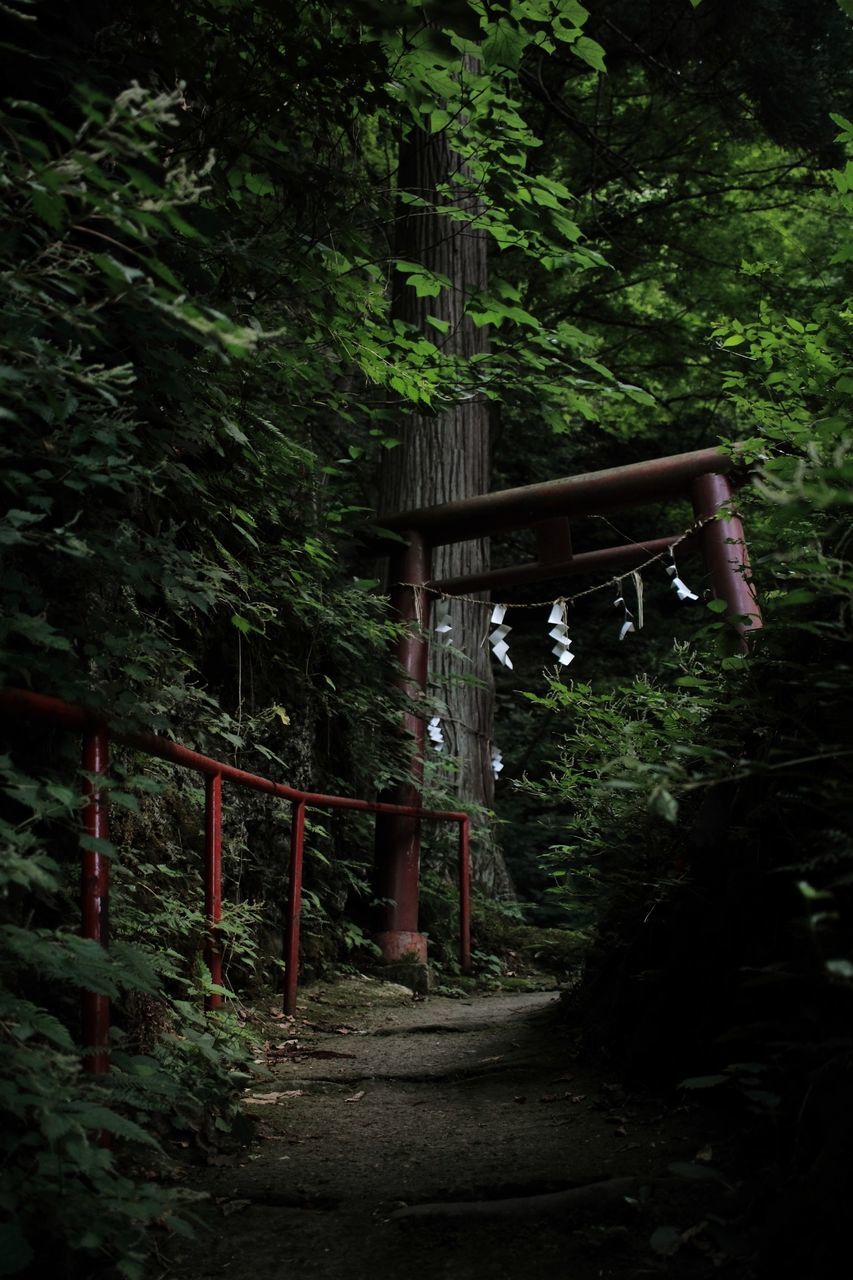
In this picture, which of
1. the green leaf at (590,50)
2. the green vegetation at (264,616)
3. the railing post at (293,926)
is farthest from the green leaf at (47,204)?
the railing post at (293,926)

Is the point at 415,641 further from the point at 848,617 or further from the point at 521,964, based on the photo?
the point at 848,617

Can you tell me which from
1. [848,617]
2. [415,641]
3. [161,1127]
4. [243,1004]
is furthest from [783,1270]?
[415,641]

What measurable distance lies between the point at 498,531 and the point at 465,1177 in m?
4.93

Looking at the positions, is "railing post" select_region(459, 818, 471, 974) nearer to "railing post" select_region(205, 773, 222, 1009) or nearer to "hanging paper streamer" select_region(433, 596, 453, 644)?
"hanging paper streamer" select_region(433, 596, 453, 644)

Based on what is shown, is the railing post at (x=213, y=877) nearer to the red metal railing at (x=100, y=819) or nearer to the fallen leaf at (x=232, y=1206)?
the red metal railing at (x=100, y=819)

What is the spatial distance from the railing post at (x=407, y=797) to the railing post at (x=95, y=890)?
13.8 feet

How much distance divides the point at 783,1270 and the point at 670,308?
42.8 feet

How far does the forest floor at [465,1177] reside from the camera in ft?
6.85

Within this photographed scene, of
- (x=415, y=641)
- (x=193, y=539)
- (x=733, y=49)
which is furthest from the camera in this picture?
(x=733, y=49)

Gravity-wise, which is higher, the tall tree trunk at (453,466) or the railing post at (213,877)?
the tall tree trunk at (453,466)

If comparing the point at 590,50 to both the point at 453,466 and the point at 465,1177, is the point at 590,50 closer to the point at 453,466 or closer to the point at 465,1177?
the point at 465,1177

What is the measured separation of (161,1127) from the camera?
111 inches

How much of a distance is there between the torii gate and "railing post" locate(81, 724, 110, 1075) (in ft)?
14.1

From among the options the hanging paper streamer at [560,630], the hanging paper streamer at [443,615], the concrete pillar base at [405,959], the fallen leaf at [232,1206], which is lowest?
the concrete pillar base at [405,959]
